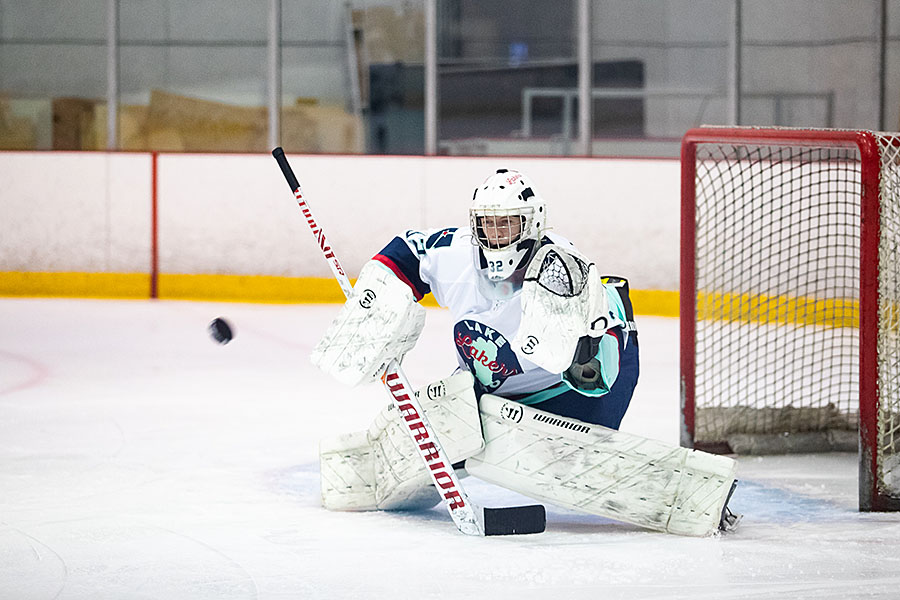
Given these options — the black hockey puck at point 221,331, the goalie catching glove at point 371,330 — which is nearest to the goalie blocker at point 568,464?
the goalie catching glove at point 371,330

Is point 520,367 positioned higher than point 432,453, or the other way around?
point 520,367

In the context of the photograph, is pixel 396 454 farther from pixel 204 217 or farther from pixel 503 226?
pixel 204 217

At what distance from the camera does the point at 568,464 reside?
3221 millimetres

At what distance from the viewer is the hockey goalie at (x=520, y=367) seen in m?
3.06

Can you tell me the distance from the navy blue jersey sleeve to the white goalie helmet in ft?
0.62

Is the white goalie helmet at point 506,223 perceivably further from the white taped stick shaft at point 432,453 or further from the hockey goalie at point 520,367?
the white taped stick shaft at point 432,453

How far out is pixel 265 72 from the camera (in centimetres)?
870

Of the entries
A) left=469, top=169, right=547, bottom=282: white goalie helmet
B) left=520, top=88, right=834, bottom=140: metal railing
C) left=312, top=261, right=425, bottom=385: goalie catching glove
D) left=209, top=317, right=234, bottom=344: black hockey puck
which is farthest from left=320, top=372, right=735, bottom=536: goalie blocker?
left=520, top=88, right=834, bottom=140: metal railing

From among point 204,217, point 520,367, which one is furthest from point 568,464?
point 204,217

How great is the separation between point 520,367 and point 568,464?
25 centimetres

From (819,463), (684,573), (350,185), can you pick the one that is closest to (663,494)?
(684,573)

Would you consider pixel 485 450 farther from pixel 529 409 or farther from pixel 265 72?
pixel 265 72

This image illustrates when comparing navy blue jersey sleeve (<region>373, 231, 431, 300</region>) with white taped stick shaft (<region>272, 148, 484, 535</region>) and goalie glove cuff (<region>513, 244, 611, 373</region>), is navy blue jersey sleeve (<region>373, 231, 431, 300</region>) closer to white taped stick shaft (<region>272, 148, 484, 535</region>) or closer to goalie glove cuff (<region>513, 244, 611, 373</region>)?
white taped stick shaft (<region>272, 148, 484, 535</region>)

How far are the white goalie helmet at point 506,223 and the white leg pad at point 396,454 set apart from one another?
11.6 inches
